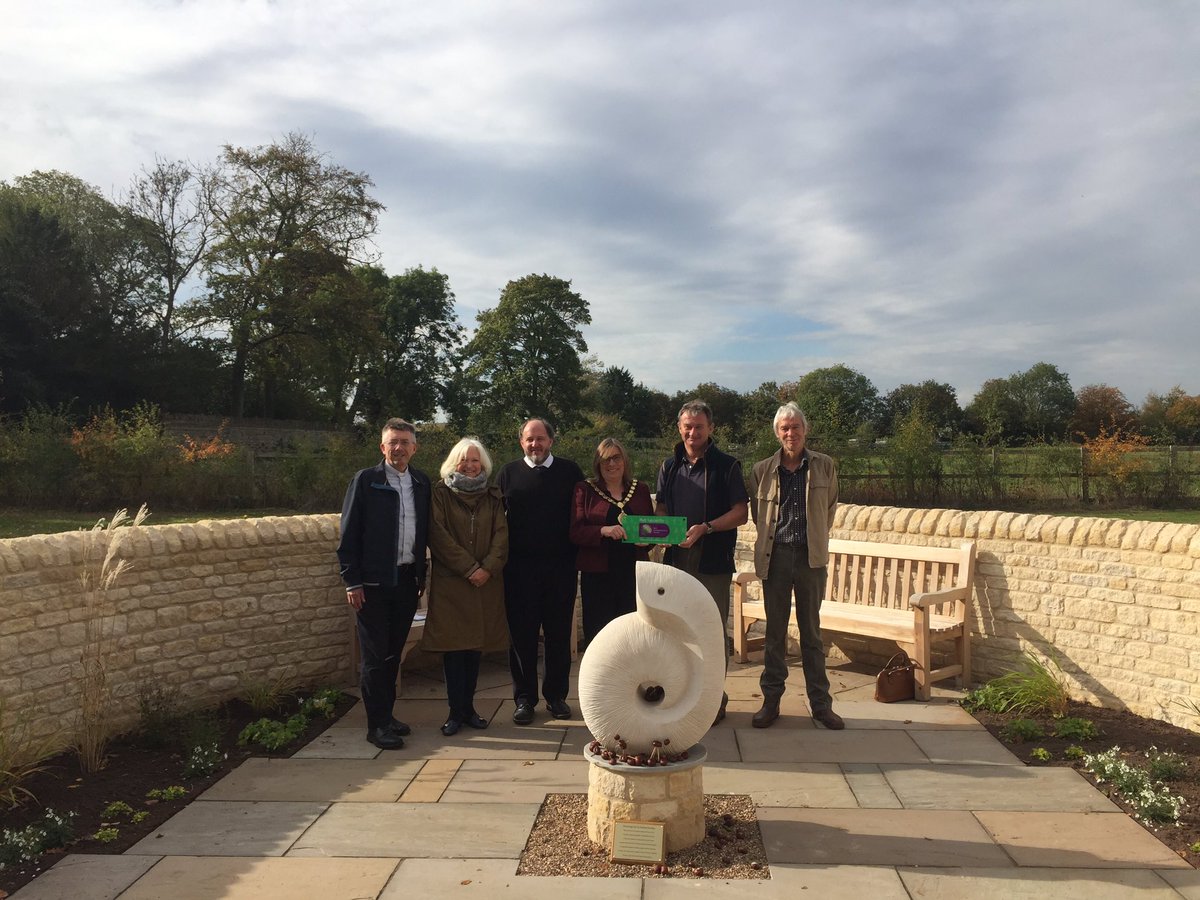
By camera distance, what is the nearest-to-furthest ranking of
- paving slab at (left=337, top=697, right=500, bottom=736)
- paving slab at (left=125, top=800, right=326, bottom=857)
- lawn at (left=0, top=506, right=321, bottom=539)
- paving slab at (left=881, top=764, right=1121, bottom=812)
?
paving slab at (left=125, top=800, right=326, bottom=857), paving slab at (left=881, top=764, right=1121, bottom=812), paving slab at (left=337, top=697, right=500, bottom=736), lawn at (left=0, top=506, right=321, bottom=539)

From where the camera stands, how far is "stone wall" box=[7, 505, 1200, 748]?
15.7 ft

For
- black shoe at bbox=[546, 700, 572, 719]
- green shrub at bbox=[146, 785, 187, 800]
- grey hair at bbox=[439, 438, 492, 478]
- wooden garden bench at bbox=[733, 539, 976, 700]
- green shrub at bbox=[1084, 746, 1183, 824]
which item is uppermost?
grey hair at bbox=[439, 438, 492, 478]

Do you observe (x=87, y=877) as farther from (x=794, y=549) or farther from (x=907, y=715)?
(x=907, y=715)

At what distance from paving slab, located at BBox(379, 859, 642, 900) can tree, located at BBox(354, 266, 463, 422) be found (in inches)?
1623

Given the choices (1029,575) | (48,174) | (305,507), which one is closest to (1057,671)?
(1029,575)

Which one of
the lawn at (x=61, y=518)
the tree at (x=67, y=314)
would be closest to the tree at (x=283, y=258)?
the tree at (x=67, y=314)

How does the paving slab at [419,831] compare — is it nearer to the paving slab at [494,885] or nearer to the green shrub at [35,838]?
the paving slab at [494,885]

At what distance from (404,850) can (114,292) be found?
112 ft

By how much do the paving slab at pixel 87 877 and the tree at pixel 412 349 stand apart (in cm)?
4071

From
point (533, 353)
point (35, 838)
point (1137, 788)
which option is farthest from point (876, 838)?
point (533, 353)

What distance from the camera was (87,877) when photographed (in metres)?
3.45

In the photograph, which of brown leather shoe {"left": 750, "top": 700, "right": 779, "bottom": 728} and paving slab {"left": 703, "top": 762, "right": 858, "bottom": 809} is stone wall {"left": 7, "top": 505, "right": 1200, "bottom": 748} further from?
paving slab {"left": 703, "top": 762, "right": 858, "bottom": 809}

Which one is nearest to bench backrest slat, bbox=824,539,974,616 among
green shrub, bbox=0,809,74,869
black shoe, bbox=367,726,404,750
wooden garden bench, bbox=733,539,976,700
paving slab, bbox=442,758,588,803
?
wooden garden bench, bbox=733,539,976,700

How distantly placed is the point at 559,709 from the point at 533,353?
35894mm
